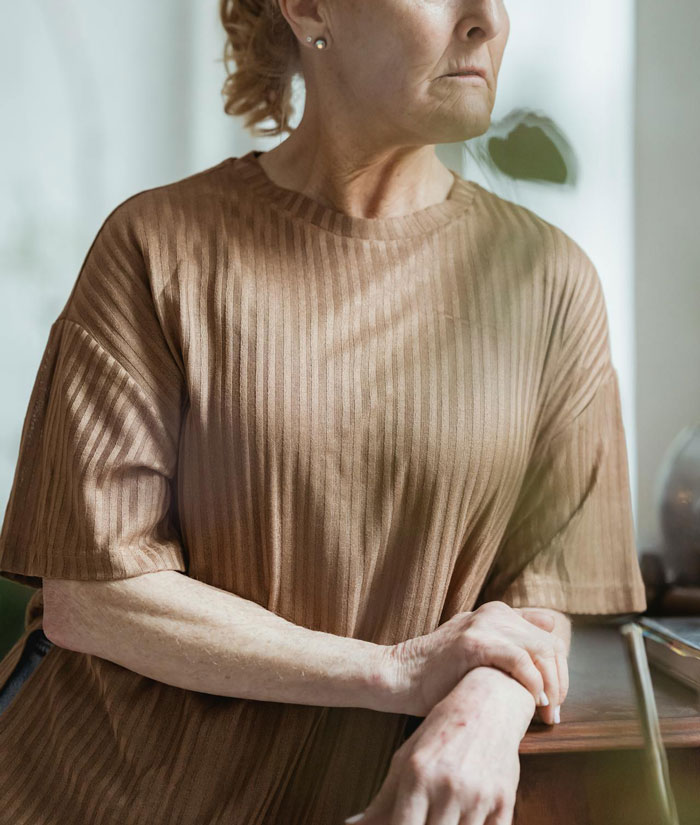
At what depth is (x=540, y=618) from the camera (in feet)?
2.16

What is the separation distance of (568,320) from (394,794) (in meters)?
0.38

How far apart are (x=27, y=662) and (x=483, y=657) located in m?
0.47

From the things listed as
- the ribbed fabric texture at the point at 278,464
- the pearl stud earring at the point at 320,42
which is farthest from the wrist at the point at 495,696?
the pearl stud earring at the point at 320,42

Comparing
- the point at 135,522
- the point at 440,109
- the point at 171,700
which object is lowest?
the point at 171,700

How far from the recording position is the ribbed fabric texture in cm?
68

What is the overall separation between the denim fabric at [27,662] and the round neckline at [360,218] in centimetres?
47

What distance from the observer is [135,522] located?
705mm

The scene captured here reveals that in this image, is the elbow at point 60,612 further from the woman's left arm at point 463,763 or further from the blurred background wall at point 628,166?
the blurred background wall at point 628,166

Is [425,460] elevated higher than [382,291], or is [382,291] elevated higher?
[382,291]

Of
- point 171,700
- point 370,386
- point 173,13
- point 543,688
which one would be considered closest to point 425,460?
point 370,386

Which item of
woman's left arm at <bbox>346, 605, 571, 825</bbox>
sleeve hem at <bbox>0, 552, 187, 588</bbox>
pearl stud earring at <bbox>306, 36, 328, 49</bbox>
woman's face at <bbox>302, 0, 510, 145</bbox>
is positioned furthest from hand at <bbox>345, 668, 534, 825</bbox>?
pearl stud earring at <bbox>306, 36, 328, 49</bbox>

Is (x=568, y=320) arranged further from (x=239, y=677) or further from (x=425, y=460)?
(x=239, y=677)

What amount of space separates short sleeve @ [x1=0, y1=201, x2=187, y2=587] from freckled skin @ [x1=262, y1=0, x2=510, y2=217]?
0.60 ft

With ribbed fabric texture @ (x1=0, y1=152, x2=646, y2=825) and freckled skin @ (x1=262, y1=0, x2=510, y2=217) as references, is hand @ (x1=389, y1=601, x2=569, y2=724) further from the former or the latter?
freckled skin @ (x1=262, y1=0, x2=510, y2=217)
